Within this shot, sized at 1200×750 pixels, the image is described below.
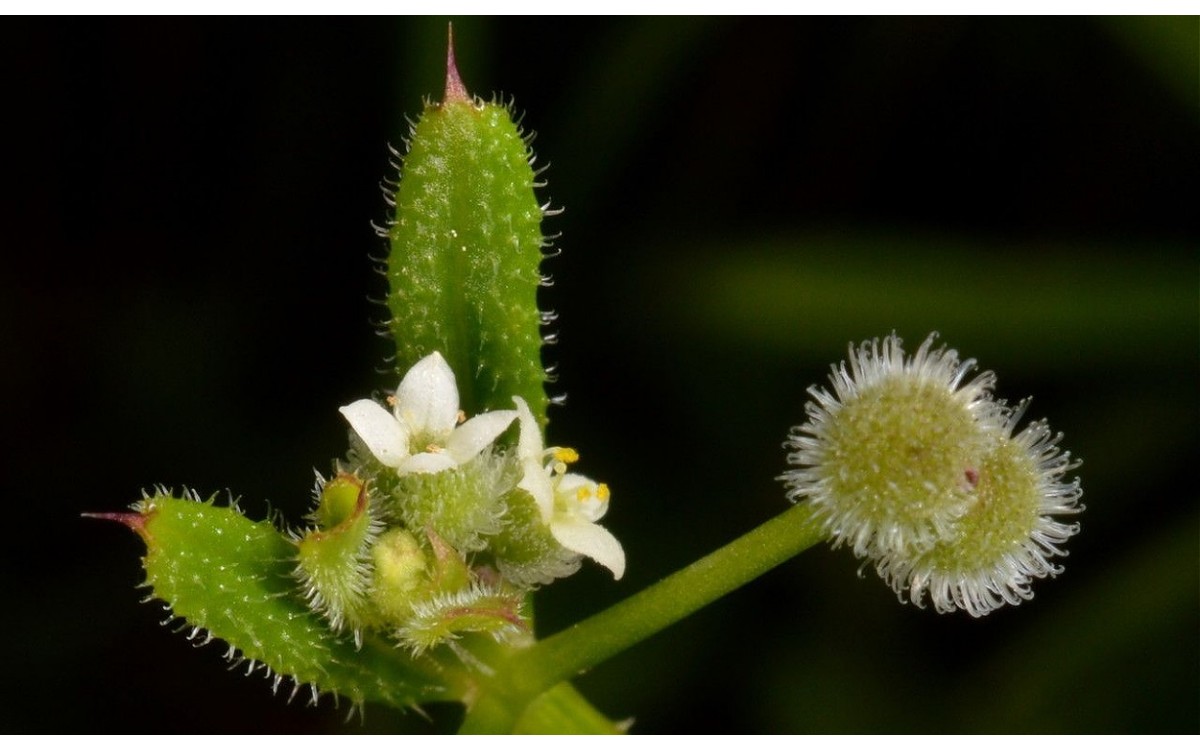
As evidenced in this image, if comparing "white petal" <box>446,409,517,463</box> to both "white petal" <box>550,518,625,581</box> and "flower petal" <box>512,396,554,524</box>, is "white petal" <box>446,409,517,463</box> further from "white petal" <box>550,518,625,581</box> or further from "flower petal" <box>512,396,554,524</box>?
"white petal" <box>550,518,625,581</box>

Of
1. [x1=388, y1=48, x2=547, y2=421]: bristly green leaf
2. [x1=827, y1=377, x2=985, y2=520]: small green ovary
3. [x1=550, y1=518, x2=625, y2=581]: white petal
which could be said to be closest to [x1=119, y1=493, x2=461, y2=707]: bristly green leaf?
[x1=550, y1=518, x2=625, y2=581]: white petal

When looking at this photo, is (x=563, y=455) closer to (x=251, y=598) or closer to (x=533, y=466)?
(x=533, y=466)

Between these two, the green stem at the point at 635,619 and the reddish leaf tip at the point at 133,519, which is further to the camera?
the green stem at the point at 635,619

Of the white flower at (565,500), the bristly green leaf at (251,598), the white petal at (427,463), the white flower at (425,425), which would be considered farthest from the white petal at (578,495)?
the bristly green leaf at (251,598)

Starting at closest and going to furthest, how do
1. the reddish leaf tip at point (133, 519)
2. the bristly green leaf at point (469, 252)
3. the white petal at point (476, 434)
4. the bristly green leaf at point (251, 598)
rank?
the reddish leaf tip at point (133, 519), the bristly green leaf at point (251, 598), the white petal at point (476, 434), the bristly green leaf at point (469, 252)

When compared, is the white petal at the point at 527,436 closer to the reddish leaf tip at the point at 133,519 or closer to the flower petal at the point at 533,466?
the flower petal at the point at 533,466

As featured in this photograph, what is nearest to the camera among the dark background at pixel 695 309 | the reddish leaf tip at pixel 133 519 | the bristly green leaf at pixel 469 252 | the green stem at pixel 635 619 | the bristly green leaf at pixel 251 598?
the reddish leaf tip at pixel 133 519

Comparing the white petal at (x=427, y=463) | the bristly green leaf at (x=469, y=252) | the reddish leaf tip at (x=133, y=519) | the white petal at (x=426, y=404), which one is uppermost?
the bristly green leaf at (x=469, y=252)

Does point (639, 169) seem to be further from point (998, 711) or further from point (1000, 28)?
point (998, 711)
